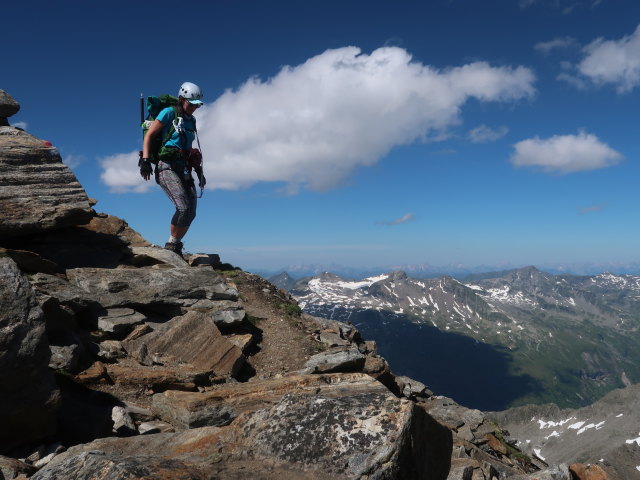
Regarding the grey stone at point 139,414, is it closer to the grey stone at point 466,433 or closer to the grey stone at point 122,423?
the grey stone at point 122,423

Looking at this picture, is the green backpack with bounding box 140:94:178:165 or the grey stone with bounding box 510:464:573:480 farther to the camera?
the green backpack with bounding box 140:94:178:165

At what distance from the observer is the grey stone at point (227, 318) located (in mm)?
16500

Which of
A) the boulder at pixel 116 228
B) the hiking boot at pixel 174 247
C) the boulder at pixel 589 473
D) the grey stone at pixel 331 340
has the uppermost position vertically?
the boulder at pixel 116 228

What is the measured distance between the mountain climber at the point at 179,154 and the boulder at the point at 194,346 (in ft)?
18.9

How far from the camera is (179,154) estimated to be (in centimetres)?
1830

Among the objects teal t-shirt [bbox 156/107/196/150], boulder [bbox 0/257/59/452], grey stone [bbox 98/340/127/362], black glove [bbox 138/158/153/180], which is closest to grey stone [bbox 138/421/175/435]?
boulder [bbox 0/257/59/452]

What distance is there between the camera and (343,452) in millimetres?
6027

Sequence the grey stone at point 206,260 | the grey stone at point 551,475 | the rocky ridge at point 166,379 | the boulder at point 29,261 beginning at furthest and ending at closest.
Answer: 1. the grey stone at point 206,260
2. the boulder at point 29,261
3. the grey stone at point 551,475
4. the rocky ridge at point 166,379

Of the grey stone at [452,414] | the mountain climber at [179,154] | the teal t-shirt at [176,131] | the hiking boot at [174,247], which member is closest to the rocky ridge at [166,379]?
the grey stone at [452,414]

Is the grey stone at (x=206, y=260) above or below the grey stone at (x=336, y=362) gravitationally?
above

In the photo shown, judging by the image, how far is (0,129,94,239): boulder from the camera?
15.2 metres

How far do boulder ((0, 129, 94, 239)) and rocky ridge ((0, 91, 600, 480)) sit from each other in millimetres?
65

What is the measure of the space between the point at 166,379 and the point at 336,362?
5703 millimetres

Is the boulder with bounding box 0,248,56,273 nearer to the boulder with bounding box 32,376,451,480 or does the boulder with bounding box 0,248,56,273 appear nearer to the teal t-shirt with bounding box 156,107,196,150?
the teal t-shirt with bounding box 156,107,196,150
